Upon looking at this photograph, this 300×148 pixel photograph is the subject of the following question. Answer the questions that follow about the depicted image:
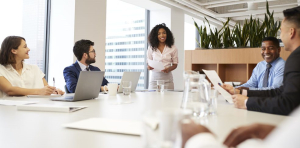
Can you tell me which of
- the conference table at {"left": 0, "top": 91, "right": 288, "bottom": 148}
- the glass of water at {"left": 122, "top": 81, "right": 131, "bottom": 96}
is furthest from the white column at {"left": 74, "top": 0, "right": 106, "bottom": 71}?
the conference table at {"left": 0, "top": 91, "right": 288, "bottom": 148}

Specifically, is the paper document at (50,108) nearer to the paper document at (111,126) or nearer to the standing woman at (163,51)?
the paper document at (111,126)

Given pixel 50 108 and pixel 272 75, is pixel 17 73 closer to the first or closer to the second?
pixel 50 108

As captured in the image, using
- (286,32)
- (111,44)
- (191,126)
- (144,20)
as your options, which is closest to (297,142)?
(191,126)

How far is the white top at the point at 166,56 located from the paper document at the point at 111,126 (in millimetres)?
3094

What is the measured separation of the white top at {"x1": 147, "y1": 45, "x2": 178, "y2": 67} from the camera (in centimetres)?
416

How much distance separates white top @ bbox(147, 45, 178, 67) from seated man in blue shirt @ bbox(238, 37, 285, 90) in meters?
1.25

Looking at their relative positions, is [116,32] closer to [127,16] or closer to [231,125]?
[127,16]

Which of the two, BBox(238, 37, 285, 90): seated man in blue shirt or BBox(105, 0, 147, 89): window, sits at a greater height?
BBox(105, 0, 147, 89): window

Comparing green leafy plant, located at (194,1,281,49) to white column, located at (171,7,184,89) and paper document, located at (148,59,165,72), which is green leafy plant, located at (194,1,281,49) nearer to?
paper document, located at (148,59,165,72)

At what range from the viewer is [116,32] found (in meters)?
6.43

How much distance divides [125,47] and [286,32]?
16.9ft

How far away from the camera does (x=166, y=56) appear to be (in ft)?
13.7

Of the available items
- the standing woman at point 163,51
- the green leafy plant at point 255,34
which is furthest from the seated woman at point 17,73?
the green leafy plant at point 255,34

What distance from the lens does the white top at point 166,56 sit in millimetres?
4164
